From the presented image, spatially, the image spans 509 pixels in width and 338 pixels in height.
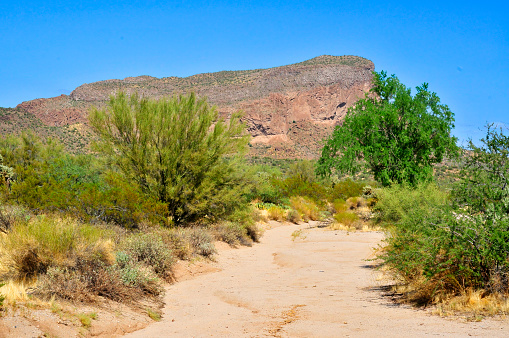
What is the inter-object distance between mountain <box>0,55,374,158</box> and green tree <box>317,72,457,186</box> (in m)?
77.6

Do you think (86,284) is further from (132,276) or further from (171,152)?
(171,152)

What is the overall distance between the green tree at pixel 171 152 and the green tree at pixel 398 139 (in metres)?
8.63

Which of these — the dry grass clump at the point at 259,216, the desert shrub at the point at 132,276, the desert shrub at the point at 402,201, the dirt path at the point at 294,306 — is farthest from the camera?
the dry grass clump at the point at 259,216

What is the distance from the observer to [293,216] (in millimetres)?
31562

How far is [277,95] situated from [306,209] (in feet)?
301

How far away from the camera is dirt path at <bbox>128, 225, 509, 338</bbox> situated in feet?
20.3

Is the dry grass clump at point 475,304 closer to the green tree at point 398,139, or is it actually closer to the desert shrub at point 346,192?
the green tree at point 398,139

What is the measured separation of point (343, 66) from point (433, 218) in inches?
4881

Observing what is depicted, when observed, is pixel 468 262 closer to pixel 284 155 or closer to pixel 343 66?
pixel 284 155

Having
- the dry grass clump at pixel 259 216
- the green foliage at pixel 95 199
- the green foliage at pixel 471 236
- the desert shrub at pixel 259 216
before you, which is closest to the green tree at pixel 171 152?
the green foliage at pixel 95 199

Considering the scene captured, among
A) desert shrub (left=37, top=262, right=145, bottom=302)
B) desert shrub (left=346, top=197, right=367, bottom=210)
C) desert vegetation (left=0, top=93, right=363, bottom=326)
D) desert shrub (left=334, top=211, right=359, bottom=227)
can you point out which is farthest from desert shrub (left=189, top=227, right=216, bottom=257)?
desert shrub (left=346, top=197, right=367, bottom=210)

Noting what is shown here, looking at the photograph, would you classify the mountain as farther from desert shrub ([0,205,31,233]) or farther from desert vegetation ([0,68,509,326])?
desert shrub ([0,205,31,233])

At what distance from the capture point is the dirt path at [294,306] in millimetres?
6176

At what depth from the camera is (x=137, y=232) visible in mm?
13461
